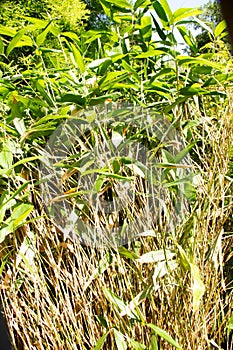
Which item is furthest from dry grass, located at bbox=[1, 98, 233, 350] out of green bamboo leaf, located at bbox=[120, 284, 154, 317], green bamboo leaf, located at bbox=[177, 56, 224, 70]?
green bamboo leaf, located at bbox=[177, 56, 224, 70]

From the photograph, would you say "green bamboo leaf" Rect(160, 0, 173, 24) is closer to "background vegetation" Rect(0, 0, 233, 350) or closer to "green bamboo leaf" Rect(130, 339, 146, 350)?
"background vegetation" Rect(0, 0, 233, 350)

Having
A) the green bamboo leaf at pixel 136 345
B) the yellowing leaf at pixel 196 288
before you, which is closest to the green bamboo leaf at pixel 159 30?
the yellowing leaf at pixel 196 288

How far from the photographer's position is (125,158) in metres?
1.18

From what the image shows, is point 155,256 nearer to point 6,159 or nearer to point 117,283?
point 117,283

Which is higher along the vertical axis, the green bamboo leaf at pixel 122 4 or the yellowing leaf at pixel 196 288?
the green bamboo leaf at pixel 122 4

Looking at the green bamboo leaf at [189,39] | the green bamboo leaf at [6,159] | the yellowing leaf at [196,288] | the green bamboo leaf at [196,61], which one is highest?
the green bamboo leaf at [189,39]

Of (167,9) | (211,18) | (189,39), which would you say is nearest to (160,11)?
(167,9)

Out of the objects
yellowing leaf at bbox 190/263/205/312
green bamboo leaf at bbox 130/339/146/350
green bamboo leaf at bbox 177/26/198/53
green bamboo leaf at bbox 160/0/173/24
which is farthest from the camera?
green bamboo leaf at bbox 177/26/198/53

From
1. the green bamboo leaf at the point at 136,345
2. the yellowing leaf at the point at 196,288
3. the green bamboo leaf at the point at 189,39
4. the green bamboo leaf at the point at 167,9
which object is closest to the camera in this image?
the yellowing leaf at the point at 196,288

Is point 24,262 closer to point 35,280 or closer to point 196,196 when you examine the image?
point 35,280

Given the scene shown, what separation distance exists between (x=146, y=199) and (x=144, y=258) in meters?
0.17

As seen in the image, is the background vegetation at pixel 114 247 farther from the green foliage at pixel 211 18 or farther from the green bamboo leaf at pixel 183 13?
the green foliage at pixel 211 18

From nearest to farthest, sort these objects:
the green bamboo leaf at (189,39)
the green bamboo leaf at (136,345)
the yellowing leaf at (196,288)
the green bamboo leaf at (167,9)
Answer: the yellowing leaf at (196,288)
the green bamboo leaf at (136,345)
the green bamboo leaf at (167,9)
the green bamboo leaf at (189,39)

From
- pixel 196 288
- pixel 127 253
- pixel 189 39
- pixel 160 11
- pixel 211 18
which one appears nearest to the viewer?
pixel 196 288
